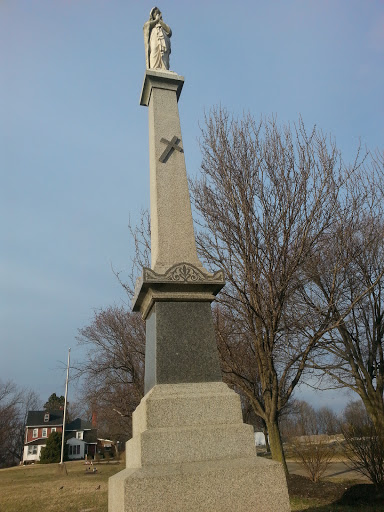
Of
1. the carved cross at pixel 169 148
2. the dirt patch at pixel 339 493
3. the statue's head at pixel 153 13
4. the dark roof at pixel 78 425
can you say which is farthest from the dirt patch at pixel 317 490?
the dark roof at pixel 78 425

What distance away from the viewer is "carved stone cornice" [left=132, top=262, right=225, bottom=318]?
4.17m

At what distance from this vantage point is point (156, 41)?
21.2 ft

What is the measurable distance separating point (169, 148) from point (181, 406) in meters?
3.30

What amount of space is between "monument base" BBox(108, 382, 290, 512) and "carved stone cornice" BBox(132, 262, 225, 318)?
912 millimetres

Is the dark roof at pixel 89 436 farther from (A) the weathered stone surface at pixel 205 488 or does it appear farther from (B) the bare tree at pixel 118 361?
(A) the weathered stone surface at pixel 205 488

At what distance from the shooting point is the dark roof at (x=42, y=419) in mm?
54631

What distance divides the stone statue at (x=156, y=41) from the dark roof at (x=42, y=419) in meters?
58.2

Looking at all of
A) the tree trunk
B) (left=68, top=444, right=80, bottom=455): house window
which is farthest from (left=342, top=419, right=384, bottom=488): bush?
(left=68, top=444, right=80, bottom=455): house window

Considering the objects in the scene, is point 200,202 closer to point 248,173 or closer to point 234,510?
point 248,173

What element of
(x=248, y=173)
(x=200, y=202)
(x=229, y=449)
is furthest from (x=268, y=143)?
(x=229, y=449)

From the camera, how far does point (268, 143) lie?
8.89 m

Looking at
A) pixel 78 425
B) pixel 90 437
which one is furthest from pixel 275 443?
pixel 78 425

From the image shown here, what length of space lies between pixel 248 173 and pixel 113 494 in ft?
21.7

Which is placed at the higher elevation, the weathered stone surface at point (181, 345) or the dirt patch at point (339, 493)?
the weathered stone surface at point (181, 345)
